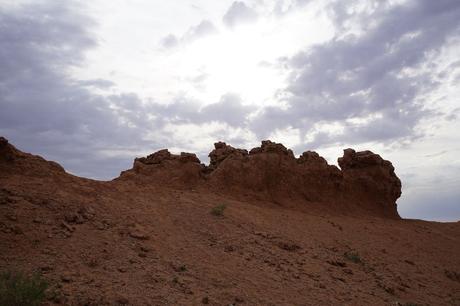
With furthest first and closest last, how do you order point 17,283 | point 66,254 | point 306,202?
point 306,202 → point 66,254 → point 17,283

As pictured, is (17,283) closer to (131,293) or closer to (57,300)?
(57,300)

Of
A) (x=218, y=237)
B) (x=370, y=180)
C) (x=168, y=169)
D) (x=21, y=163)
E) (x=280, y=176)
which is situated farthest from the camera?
(x=370, y=180)

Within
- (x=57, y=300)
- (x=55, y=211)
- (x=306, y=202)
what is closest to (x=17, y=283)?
(x=57, y=300)

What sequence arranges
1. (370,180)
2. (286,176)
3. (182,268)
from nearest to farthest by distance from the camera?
(182,268), (286,176), (370,180)

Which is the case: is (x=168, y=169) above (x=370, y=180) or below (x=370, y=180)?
below

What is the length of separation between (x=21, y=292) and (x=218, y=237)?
608 centimetres

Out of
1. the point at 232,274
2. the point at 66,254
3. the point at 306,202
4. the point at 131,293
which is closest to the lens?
the point at 131,293

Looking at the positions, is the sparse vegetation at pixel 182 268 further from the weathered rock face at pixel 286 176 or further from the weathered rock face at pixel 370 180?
the weathered rock face at pixel 370 180

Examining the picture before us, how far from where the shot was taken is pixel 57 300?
7.02 metres

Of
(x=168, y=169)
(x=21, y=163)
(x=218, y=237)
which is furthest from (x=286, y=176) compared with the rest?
(x=21, y=163)

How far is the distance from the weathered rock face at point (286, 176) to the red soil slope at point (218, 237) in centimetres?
5

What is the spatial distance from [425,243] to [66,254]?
44.3 feet

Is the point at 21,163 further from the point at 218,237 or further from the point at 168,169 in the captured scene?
the point at 218,237

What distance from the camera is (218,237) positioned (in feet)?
38.6
